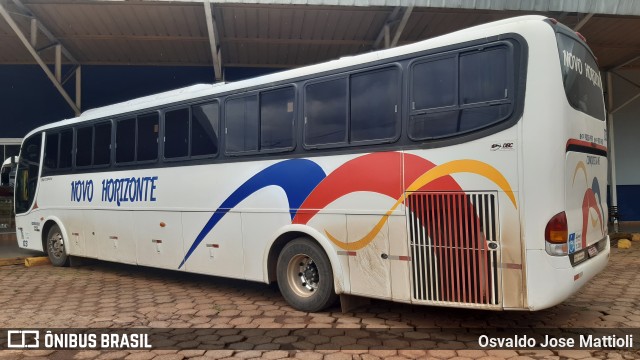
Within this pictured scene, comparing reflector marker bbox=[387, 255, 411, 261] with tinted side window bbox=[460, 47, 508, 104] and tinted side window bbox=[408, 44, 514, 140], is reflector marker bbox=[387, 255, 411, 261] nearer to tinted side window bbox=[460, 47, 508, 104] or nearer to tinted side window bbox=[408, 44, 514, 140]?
tinted side window bbox=[408, 44, 514, 140]

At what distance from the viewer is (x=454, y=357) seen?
4141mm

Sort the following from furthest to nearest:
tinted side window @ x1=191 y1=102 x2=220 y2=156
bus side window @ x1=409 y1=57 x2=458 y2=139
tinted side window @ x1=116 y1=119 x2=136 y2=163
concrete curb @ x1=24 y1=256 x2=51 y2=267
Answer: concrete curb @ x1=24 y1=256 x2=51 y2=267 < tinted side window @ x1=116 y1=119 x2=136 y2=163 < tinted side window @ x1=191 y1=102 x2=220 y2=156 < bus side window @ x1=409 y1=57 x2=458 y2=139

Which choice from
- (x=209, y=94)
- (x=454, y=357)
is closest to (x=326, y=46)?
(x=209, y=94)

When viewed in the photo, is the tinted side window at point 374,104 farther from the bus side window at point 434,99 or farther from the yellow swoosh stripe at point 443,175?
the yellow swoosh stripe at point 443,175

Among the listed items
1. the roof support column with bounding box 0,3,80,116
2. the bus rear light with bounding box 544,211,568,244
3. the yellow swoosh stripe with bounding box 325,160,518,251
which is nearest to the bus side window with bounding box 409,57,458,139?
the yellow swoosh stripe with bounding box 325,160,518,251

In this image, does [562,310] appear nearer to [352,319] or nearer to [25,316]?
[352,319]

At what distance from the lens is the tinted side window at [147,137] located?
7.24m

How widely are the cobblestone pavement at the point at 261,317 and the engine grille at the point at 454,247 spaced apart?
0.51m

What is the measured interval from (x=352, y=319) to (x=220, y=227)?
2.18m

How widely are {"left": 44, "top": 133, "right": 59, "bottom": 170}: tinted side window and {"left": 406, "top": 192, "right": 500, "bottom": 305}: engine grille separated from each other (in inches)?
290

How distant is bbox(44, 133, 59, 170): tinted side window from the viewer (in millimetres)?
9109

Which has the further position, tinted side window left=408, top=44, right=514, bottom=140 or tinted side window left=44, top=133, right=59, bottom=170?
tinted side window left=44, top=133, right=59, bottom=170

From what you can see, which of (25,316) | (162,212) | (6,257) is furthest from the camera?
(6,257)

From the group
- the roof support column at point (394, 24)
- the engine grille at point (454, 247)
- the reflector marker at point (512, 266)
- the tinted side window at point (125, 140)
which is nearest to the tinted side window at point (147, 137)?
the tinted side window at point (125, 140)
